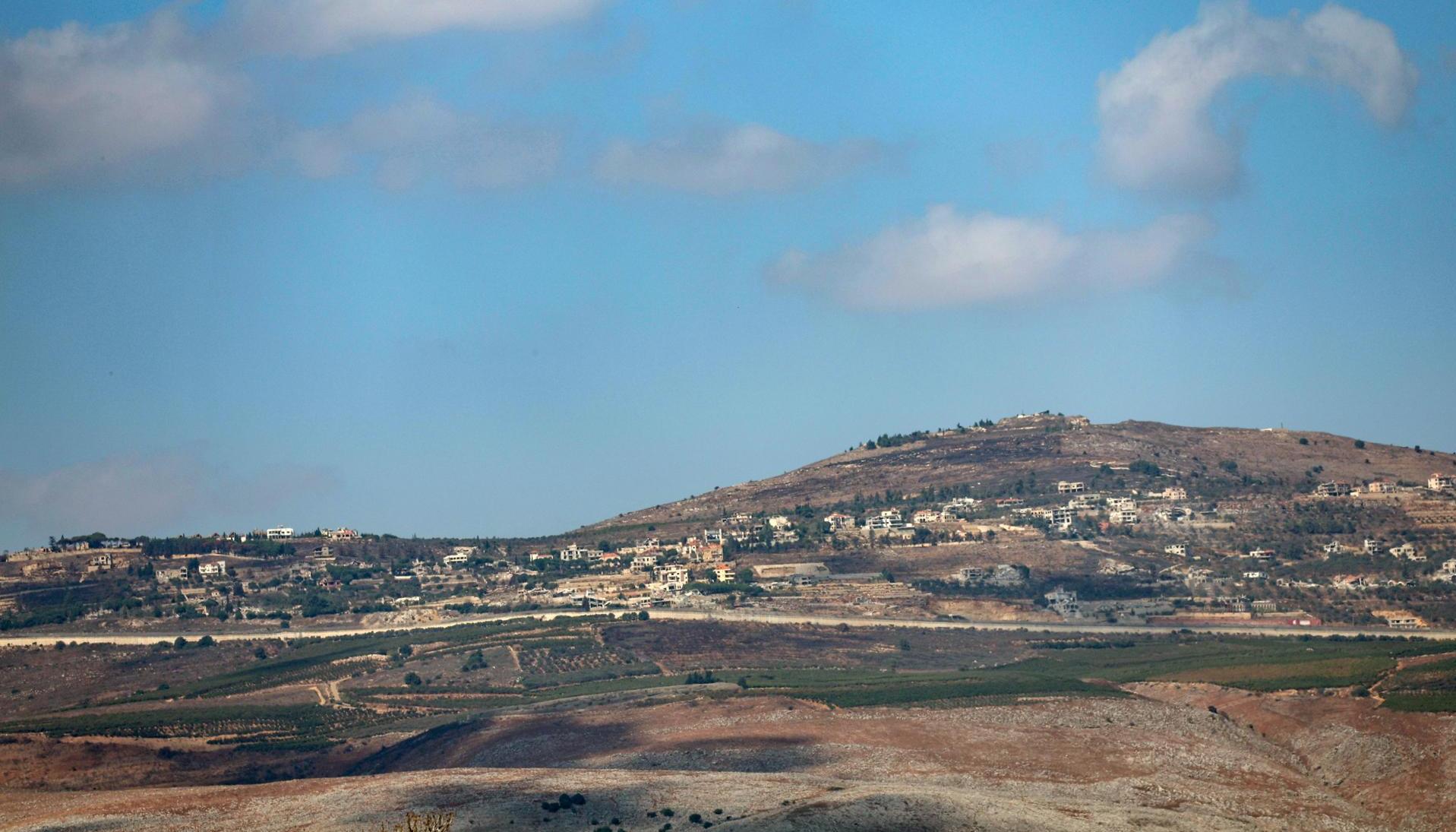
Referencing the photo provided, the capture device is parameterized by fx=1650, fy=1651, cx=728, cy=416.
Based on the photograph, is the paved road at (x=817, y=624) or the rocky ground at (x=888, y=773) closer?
the rocky ground at (x=888, y=773)

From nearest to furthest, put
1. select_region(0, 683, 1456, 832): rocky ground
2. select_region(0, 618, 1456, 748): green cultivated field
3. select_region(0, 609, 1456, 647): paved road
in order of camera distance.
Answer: select_region(0, 683, 1456, 832): rocky ground → select_region(0, 618, 1456, 748): green cultivated field → select_region(0, 609, 1456, 647): paved road

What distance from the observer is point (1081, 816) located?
86688 millimetres

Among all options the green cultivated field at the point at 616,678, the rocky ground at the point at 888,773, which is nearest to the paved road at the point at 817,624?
the green cultivated field at the point at 616,678

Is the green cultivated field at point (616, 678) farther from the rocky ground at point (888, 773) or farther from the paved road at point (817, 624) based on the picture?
the rocky ground at point (888, 773)

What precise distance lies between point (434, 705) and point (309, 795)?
57.0m

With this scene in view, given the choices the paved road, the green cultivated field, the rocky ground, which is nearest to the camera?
the rocky ground

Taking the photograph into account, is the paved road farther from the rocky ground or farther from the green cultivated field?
the rocky ground

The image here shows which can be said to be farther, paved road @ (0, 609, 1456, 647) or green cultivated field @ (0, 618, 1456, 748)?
paved road @ (0, 609, 1456, 647)

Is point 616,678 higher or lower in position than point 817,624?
lower

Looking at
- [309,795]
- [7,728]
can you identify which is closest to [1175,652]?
[309,795]

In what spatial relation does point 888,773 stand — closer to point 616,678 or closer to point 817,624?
point 616,678

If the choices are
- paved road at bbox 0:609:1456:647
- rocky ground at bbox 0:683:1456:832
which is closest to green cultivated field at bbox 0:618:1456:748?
paved road at bbox 0:609:1456:647

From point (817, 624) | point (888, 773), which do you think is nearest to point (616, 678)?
point (817, 624)

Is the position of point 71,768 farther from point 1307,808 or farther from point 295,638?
point 1307,808
